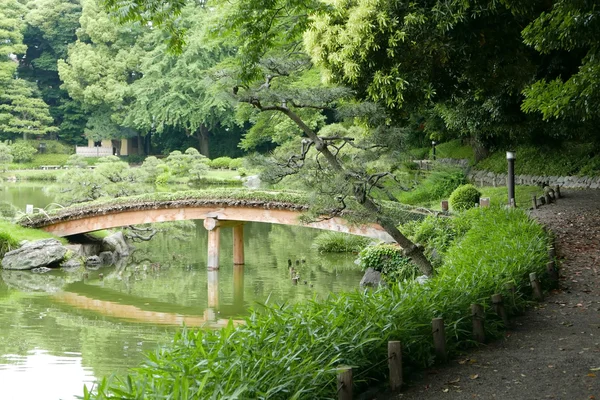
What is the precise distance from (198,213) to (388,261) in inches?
247

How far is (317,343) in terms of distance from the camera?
5664 mm

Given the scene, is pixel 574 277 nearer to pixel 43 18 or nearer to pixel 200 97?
pixel 200 97

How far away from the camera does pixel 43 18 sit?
5034 cm

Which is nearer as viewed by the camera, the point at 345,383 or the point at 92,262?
the point at 345,383

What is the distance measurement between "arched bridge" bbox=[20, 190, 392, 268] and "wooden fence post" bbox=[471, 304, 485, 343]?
11.2 metres

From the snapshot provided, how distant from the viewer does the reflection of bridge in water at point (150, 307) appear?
48.5 ft

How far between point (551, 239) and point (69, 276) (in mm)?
12190

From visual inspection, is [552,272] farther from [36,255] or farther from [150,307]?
[36,255]

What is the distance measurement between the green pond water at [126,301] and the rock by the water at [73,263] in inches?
20.8

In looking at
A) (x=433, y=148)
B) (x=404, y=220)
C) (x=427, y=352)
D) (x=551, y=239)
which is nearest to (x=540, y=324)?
(x=427, y=352)

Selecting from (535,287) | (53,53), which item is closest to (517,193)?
(535,287)

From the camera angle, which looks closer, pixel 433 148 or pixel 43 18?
pixel 433 148

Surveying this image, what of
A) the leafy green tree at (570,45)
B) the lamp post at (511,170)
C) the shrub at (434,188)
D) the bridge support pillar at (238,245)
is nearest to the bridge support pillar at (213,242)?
the bridge support pillar at (238,245)

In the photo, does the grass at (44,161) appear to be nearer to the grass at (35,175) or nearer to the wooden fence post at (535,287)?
the grass at (35,175)
